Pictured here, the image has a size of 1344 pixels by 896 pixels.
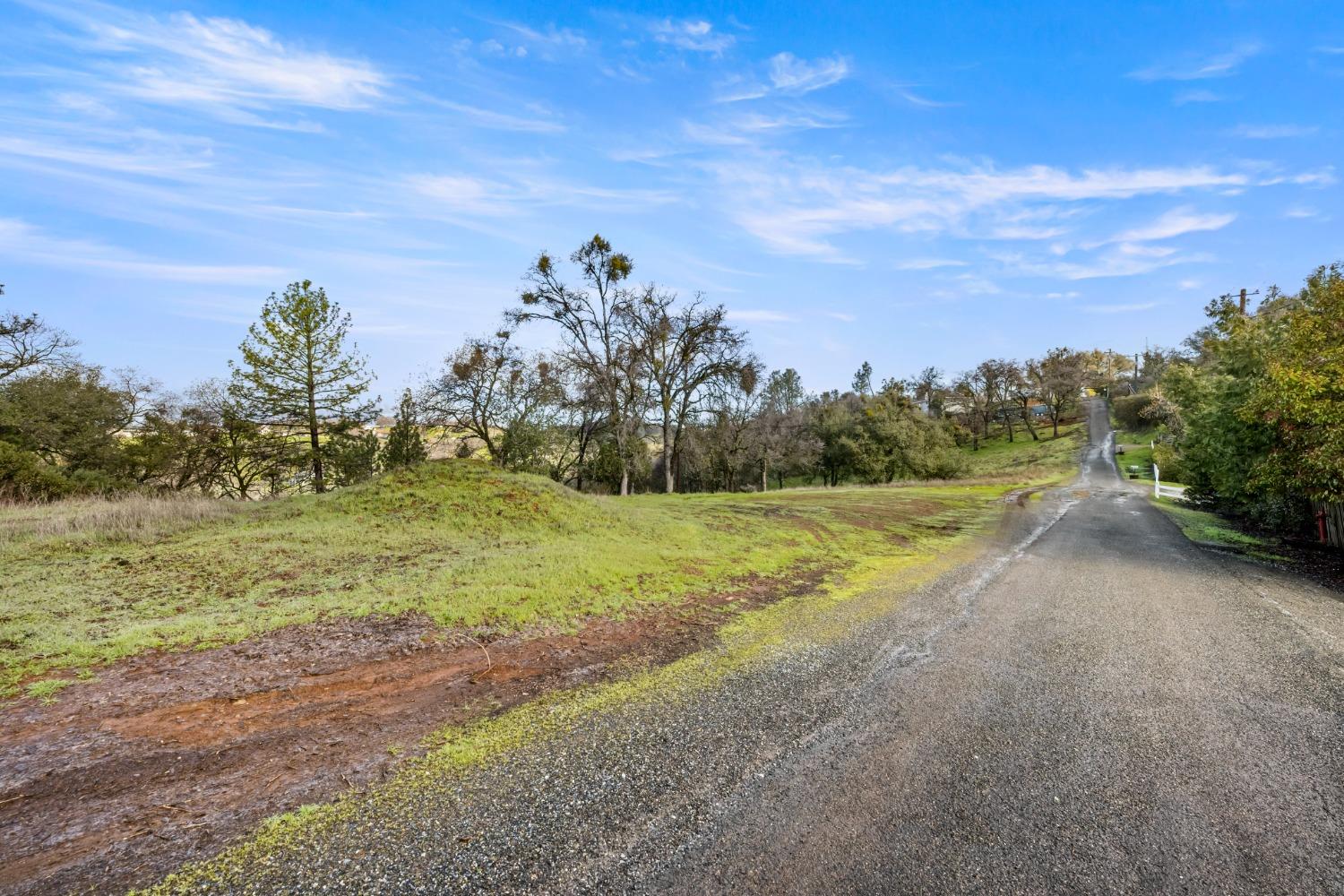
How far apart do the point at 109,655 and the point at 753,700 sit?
17.0 feet

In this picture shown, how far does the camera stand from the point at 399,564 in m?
7.53

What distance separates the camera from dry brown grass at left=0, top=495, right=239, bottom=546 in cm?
787

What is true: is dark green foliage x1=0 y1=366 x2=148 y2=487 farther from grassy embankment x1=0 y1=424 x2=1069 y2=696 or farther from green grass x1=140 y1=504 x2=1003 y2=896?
green grass x1=140 y1=504 x2=1003 y2=896

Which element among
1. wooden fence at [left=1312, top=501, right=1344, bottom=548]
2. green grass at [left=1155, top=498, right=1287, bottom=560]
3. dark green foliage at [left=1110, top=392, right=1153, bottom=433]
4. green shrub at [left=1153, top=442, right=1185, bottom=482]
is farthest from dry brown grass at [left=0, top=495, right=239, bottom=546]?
dark green foliage at [left=1110, top=392, right=1153, bottom=433]

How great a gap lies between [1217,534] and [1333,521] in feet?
9.30

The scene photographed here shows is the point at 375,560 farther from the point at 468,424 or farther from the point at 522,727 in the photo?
the point at 468,424

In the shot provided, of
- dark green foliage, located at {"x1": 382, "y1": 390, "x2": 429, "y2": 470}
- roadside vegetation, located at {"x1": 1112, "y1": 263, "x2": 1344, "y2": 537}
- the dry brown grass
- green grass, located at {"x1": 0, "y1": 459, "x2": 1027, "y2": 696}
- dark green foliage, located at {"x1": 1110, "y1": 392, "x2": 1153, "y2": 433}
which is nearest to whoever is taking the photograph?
green grass, located at {"x1": 0, "y1": 459, "x2": 1027, "y2": 696}

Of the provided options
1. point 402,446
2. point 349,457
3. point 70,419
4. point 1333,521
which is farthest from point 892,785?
point 70,419

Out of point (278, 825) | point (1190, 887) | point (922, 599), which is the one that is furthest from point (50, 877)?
point (922, 599)

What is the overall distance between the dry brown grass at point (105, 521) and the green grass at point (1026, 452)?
152ft

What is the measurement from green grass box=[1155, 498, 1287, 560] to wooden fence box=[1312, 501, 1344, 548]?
94 cm

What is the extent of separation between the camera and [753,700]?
13.6 feet

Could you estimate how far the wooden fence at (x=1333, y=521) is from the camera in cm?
1090

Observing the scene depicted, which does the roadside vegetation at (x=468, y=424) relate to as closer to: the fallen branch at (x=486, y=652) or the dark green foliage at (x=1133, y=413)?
the fallen branch at (x=486, y=652)
